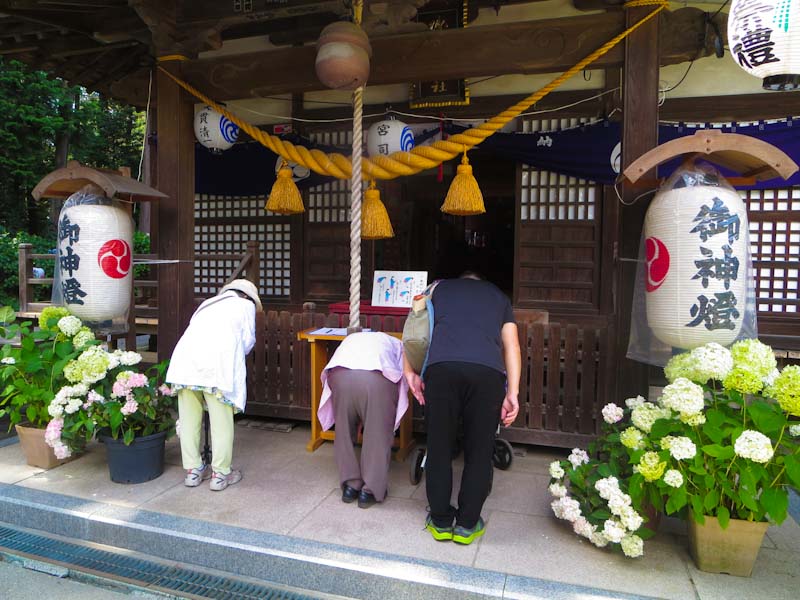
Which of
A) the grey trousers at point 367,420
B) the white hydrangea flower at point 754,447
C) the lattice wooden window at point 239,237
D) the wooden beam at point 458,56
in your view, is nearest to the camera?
the white hydrangea flower at point 754,447

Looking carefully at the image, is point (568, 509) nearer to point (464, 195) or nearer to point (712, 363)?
point (712, 363)

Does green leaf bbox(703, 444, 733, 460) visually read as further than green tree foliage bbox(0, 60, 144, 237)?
No

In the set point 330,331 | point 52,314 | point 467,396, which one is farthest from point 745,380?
point 52,314

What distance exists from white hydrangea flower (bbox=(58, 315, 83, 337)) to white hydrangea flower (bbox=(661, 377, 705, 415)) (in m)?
4.73

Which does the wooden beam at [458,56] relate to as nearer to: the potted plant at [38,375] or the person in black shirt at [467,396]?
the person in black shirt at [467,396]

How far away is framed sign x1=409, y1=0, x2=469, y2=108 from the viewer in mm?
6605

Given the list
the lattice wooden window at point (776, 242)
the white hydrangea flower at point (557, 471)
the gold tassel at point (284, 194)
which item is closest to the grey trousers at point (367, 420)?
the white hydrangea flower at point (557, 471)

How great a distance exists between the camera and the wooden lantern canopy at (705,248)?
3479 mm

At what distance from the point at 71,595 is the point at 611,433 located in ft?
11.5

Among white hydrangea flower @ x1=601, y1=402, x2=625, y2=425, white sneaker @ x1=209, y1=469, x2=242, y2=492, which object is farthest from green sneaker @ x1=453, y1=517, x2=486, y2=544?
white sneaker @ x1=209, y1=469, x2=242, y2=492

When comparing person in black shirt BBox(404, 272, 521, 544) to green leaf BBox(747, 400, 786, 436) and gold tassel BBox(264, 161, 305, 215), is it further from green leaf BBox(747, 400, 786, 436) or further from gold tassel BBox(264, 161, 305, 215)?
gold tassel BBox(264, 161, 305, 215)

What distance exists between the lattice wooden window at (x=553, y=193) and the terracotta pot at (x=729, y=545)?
478 centimetres

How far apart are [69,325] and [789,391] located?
534 cm

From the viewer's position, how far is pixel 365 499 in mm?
3928
